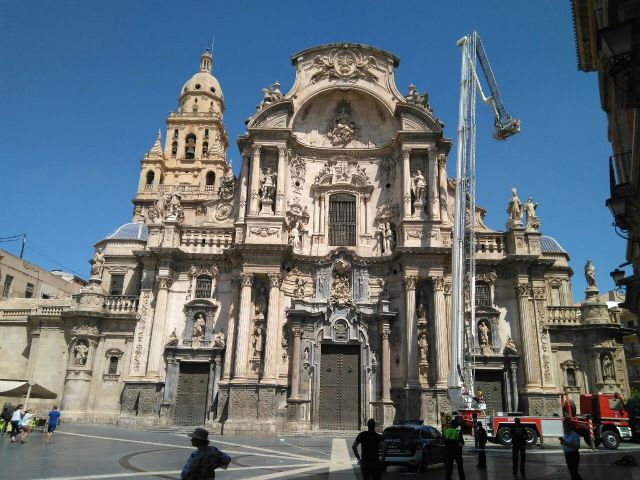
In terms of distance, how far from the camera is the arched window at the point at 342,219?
3086 cm

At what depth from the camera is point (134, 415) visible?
26016mm

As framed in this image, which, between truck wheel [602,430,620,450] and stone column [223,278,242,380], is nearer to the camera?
truck wheel [602,430,620,450]

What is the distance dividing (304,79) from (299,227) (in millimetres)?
9833

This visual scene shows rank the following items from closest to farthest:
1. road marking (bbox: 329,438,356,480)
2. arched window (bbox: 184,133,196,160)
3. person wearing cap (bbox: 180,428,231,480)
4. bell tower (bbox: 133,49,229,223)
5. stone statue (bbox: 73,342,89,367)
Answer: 1. person wearing cap (bbox: 180,428,231,480)
2. road marking (bbox: 329,438,356,480)
3. stone statue (bbox: 73,342,89,367)
4. bell tower (bbox: 133,49,229,223)
5. arched window (bbox: 184,133,196,160)

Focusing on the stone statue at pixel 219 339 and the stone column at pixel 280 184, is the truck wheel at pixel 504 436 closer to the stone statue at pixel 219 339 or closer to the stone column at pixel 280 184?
the stone statue at pixel 219 339

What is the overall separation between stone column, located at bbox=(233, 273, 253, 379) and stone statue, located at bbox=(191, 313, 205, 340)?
92.7 inches

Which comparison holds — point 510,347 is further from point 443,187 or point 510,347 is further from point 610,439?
point 443,187

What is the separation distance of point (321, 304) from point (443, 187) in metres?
10.3

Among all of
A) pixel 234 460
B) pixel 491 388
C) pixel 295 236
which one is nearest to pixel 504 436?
pixel 491 388

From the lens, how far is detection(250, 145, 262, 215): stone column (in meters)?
29.4

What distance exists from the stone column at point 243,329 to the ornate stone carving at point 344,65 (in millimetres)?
14030

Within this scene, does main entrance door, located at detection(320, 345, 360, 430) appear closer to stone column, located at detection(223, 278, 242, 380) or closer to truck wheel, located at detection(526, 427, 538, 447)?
stone column, located at detection(223, 278, 242, 380)

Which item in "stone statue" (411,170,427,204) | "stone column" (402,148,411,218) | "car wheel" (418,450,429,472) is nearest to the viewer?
"car wheel" (418,450,429,472)

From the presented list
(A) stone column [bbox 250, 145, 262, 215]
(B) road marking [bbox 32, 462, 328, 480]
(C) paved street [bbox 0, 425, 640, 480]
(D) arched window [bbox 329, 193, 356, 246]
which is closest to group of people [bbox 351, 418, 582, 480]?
(C) paved street [bbox 0, 425, 640, 480]
